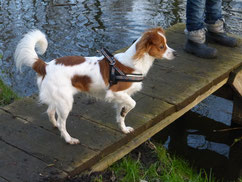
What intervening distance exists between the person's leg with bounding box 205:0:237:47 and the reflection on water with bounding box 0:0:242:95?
222 centimetres

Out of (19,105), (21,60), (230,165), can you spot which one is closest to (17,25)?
(19,105)

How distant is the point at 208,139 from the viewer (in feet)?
17.7

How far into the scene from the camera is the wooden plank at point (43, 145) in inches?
129

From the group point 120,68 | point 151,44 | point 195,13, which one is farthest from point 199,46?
point 120,68

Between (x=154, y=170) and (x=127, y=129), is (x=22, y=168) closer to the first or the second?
(x=127, y=129)

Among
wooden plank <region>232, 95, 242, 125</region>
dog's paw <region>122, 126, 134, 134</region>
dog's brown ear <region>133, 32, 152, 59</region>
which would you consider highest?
dog's brown ear <region>133, 32, 152, 59</region>

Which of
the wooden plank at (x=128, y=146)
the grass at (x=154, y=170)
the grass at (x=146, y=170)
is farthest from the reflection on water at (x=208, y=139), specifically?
the wooden plank at (x=128, y=146)

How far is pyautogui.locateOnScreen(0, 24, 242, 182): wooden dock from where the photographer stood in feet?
10.6

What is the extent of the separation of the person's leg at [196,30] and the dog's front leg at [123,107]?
223 cm

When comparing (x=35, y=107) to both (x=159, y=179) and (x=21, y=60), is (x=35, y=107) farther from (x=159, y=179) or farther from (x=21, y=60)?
(x=159, y=179)

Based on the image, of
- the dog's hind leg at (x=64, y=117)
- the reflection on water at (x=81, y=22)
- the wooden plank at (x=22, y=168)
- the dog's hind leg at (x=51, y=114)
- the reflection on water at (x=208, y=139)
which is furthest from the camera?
the reflection on water at (x=81, y=22)

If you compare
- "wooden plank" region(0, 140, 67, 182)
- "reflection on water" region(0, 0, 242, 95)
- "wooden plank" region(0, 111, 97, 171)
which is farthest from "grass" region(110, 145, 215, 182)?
"reflection on water" region(0, 0, 242, 95)

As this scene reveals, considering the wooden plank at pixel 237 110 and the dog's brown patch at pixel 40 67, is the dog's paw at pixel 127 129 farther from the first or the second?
the wooden plank at pixel 237 110

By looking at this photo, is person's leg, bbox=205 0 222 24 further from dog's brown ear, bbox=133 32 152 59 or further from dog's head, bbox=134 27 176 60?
dog's brown ear, bbox=133 32 152 59
